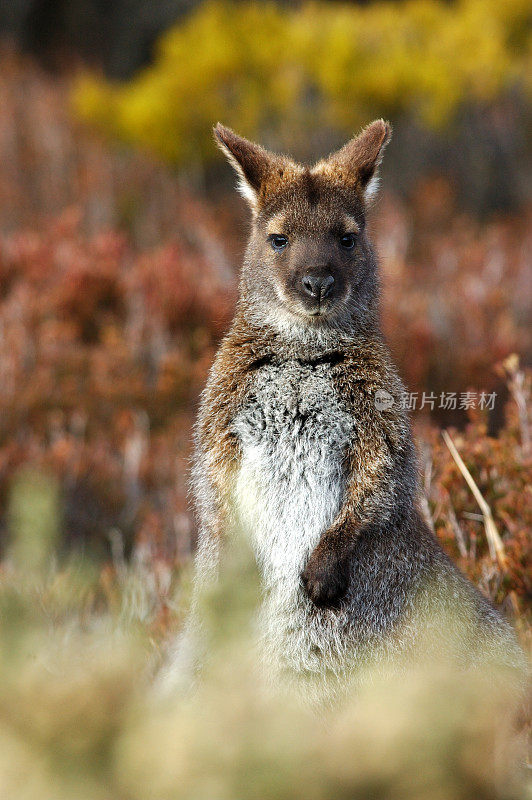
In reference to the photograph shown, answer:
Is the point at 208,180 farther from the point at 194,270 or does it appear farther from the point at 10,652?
the point at 10,652

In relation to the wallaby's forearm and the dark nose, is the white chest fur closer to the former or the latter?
the wallaby's forearm

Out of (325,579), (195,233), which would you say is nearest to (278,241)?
(325,579)

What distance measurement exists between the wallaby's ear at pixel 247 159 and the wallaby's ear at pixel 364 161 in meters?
0.22

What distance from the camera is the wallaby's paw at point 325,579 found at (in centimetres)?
251

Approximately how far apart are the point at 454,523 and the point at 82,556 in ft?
6.94

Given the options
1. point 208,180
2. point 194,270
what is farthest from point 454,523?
point 208,180

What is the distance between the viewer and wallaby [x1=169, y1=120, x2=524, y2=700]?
2.56 meters

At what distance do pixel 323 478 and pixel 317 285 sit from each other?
597mm

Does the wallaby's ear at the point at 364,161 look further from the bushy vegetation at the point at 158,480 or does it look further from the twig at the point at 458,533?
the twig at the point at 458,533

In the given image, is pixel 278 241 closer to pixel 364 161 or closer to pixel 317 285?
pixel 317 285

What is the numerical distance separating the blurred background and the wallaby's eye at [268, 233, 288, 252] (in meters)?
0.34

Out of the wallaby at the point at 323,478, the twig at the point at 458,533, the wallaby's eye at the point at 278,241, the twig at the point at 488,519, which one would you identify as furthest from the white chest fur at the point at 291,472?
the twig at the point at 458,533

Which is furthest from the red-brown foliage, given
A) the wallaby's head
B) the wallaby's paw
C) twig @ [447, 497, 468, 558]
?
the wallaby's paw

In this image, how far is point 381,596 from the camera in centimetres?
261
